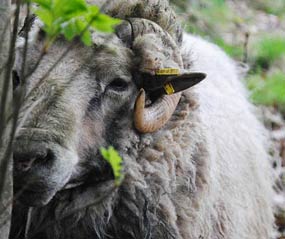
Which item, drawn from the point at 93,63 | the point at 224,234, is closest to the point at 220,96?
the point at 224,234

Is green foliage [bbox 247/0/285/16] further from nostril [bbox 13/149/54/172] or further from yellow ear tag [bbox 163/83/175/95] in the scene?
nostril [bbox 13/149/54/172]

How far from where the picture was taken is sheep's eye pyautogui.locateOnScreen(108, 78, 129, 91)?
3.95m

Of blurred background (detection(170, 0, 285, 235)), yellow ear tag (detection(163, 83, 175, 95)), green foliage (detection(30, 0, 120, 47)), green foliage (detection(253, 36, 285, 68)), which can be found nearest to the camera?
green foliage (detection(30, 0, 120, 47))

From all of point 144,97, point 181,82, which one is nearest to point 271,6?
point 181,82

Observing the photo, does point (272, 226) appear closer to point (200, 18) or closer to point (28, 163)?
point (28, 163)

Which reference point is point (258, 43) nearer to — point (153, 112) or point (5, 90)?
point (153, 112)

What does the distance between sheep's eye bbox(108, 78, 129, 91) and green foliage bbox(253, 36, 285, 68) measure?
6194 millimetres

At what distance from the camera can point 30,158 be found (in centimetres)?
339

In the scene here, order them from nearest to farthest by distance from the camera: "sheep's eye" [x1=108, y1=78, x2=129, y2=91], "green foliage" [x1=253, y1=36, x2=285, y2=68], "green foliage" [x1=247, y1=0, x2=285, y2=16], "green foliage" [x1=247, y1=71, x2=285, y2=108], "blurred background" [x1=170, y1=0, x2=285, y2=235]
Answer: "sheep's eye" [x1=108, y1=78, x2=129, y2=91] < "blurred background" [x1=170, y1=0, x2=285, y2=235] < "green foliage" [x1=247, y1=71, x2=285, y2=108] < "green foliage" [x1=253, y1=36, x2=285, y2=68] < "green foliage" [x1=247, y1=0, x2=285, y2=16]

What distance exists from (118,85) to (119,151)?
0.33m

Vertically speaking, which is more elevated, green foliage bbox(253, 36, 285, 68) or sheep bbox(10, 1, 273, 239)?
sheep bbox(10, 1, 273, 239)

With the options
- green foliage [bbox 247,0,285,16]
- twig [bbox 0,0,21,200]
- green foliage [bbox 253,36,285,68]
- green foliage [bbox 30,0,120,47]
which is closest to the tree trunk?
twig [bbox 0,0,21,200]

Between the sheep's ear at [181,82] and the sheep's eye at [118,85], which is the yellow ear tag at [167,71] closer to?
the sheep's ear at [181,82]

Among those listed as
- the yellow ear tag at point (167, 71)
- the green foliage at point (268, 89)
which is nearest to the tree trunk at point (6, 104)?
the yellow ear tag at point (167, 71)
